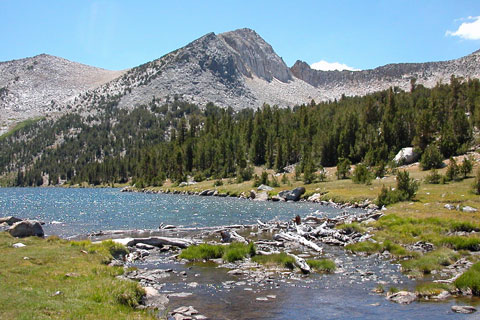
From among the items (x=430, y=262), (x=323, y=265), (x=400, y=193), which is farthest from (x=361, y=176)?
(x=323, y=265)

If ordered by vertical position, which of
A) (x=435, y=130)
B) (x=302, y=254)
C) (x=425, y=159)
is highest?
(x=435, y=130)

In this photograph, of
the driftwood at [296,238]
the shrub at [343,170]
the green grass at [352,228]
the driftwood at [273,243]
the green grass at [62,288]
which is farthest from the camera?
the shrub at [343,170]

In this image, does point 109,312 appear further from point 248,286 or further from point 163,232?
point 163,232

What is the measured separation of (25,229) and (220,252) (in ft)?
54.2

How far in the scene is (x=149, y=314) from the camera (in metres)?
14.0

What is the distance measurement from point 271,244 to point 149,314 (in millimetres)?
16570

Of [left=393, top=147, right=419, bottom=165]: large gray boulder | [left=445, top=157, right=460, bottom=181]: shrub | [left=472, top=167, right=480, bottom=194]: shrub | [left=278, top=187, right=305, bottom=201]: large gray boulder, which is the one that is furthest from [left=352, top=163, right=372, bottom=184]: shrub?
[left=472, top=167, right=480, bottom=194]: shrub

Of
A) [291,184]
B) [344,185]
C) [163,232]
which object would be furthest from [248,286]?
[291,184]

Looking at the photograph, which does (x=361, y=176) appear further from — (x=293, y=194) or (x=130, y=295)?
(x=130, y=295)

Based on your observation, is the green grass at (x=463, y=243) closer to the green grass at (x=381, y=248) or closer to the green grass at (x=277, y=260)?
the green grass at (x=381, y=248)

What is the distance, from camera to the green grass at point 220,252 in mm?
24695

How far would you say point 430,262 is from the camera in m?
21.8

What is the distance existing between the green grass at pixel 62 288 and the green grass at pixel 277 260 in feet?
27.0

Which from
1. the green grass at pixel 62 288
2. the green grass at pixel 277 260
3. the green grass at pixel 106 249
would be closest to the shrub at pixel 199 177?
the green grass at pixel 106 249
